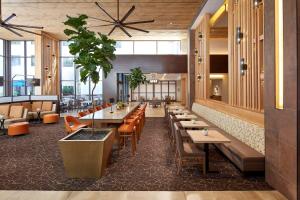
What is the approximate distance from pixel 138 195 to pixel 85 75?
75.9 inches

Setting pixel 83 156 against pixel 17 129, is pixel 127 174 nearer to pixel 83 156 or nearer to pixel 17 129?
pixel 83 156

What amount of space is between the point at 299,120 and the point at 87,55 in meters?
2.96

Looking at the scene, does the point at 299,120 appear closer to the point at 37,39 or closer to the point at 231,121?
the point at 231,121

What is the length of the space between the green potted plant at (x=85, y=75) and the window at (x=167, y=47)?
13.1m

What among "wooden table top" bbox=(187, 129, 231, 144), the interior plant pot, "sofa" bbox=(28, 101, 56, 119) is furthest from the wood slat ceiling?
the interior plant pot

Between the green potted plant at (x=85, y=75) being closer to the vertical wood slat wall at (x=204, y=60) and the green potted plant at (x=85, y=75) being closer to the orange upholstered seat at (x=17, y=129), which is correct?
the orange upholstered seat at (x=17, y=129)

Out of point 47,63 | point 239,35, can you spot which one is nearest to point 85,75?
point 239,35

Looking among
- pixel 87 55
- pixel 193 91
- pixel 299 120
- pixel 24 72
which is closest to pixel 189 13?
pixel 193 91

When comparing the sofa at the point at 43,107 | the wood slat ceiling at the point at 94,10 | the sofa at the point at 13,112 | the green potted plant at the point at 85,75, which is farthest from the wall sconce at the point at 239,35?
the sofa at the point at 43,107

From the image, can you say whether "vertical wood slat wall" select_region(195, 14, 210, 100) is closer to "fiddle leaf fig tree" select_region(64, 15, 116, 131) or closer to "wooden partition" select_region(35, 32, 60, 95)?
"fiddle leaf fig tree" select_region(64, 15, 116, 131)

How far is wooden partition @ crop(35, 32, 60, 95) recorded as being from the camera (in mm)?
13695

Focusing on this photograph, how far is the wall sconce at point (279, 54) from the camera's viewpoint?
3.28 metres

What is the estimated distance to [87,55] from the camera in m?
3.74

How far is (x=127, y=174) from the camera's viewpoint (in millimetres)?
4043
